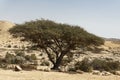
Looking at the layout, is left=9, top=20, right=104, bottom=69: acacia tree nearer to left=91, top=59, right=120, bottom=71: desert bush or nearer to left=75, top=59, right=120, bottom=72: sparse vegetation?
left=75, top=59, right=120, bottom=72: sparse vegetation

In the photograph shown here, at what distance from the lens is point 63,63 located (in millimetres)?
30875

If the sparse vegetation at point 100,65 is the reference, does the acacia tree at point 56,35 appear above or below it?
above

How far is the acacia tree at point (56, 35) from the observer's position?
26.6 m

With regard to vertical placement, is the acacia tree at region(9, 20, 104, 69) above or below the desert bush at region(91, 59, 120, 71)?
above

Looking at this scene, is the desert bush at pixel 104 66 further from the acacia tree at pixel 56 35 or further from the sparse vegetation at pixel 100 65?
the acacia tree at pixel 56 35

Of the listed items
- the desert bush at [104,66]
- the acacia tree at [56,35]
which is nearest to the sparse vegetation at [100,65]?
the desert bush at [104,66]

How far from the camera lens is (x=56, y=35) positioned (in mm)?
26250

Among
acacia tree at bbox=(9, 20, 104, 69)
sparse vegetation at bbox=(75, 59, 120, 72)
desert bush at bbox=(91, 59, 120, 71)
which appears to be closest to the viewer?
acacia tree at bbox=(9, 20, 104, 69)

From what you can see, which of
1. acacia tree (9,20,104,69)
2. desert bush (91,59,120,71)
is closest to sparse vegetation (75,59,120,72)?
desert bush (91,59,120,71)

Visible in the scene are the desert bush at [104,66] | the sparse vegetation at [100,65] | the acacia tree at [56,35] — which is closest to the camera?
the acacia tree at [56,35]

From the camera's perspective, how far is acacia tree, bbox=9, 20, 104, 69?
26.6 m

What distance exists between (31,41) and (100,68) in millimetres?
7497

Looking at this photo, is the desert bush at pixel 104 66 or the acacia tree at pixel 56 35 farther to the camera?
the desert bush at pixel 104 66

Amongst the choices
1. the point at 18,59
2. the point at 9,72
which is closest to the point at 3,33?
the point at 18,59
